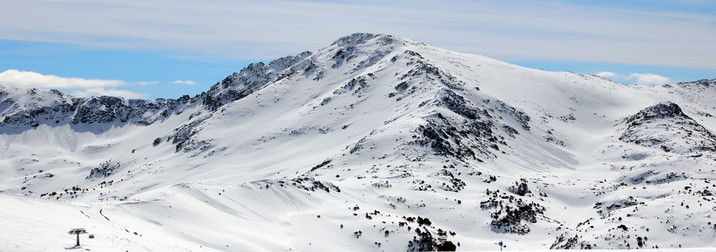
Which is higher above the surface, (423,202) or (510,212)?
(423,202)

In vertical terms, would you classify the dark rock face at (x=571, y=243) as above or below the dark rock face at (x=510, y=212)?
below

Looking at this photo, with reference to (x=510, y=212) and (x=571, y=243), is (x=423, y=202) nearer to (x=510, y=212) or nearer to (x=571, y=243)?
(x=510, y=212)

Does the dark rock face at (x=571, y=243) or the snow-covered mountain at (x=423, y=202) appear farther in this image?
the dark rock face at (x=571, y=243)

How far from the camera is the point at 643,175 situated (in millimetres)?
156625

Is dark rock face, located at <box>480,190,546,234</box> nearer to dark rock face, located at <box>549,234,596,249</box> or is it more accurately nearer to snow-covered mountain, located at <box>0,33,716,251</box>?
snow-covered mountain, located at <box>0,33,716,251</box>

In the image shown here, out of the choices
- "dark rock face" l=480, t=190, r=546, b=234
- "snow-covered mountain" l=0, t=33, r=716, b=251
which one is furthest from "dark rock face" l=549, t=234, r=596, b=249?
"dark rock face" l=480, t=190, r=546, b=234

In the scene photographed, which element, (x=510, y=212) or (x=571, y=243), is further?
(x=510, y=212)

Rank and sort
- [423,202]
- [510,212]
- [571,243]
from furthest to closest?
[423,202] → [510,212] → [571,243]

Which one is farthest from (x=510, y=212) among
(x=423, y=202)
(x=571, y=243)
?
(x=571, y=243)

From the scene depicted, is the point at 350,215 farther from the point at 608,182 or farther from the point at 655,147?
the point at 655,147

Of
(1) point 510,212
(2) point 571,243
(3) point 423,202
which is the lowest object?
(2) point 571,243

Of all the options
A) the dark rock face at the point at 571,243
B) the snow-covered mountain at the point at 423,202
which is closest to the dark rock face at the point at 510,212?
the snow-covered mountain at the point at 423,202

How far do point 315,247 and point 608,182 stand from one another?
312ft

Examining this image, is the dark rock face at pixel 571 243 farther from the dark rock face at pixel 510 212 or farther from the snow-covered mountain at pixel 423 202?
the dark rock face at pixel 510 212
